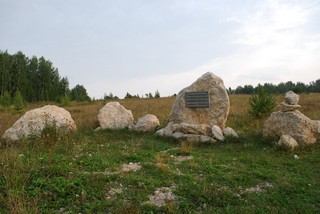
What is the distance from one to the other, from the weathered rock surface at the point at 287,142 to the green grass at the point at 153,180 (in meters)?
0.24

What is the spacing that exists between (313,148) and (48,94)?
51114mm

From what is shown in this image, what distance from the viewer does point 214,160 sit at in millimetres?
7422

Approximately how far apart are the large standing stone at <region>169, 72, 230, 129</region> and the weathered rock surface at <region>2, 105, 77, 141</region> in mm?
4457

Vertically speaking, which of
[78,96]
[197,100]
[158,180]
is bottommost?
[158,180]

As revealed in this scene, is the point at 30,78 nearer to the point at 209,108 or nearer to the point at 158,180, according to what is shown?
the point at 209,108

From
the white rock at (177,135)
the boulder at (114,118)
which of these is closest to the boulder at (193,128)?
the white rock at (177,135)

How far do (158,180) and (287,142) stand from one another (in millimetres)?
4721

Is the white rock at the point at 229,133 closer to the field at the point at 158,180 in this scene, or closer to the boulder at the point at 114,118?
the field at the point at 158,180

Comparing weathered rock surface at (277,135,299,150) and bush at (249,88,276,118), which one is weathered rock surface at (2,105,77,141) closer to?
weathered rock surface at (277,135,299,150)

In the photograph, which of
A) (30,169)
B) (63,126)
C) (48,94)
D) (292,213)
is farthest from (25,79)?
(292,213)

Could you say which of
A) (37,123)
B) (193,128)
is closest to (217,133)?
(193,128)

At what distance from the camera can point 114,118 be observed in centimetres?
1272

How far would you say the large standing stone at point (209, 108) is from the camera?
11281 millimetres

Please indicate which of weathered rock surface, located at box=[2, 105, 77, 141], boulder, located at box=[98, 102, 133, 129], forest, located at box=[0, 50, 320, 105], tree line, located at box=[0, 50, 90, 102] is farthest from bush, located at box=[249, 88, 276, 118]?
tree line, located at box=[0, 50, 90, 102]
